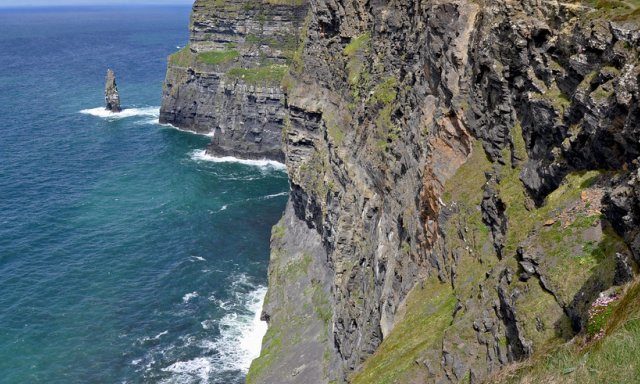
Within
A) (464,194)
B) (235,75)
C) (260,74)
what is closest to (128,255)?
(260,74)

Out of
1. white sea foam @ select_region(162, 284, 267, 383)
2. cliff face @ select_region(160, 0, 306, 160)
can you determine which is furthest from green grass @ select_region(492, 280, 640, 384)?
cliff face @ select_region(160, 0, 306, 160)

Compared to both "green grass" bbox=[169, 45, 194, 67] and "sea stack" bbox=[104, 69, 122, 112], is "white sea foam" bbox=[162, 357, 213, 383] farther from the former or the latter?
"sea stack" bbox=[104, 69, 122, 112]

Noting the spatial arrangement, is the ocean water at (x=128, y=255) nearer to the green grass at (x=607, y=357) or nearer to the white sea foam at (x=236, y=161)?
the white sea foam at (x=236, y=161)

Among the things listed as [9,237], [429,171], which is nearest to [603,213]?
[429,171]

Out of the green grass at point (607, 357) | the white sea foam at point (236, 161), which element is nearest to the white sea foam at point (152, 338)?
the green grass at point (607, 357)

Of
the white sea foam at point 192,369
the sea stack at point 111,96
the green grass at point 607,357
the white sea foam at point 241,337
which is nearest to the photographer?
the green grass at point 607,357

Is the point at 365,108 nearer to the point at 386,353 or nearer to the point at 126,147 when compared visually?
the point at 386,353
